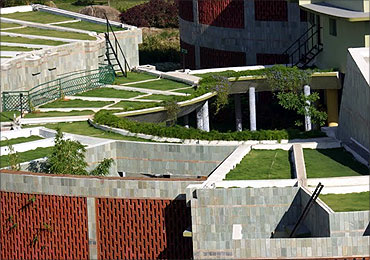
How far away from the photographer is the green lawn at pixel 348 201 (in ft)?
105

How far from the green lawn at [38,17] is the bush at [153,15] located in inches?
1048

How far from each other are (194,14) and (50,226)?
32.7 metres

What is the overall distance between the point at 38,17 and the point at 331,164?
3759 cm

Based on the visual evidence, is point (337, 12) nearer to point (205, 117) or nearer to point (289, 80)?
point (289, 80)

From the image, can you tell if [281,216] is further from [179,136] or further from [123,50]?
[123,50]

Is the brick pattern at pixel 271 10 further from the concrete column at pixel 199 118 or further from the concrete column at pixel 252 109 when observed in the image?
the concrete column at pixel 199 118

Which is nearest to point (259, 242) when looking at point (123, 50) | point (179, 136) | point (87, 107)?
→ point (179, 136)

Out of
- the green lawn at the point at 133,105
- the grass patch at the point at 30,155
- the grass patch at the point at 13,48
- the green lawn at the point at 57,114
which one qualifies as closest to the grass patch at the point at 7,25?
the grass patch at the point at 13,48

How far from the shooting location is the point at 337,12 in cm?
5184

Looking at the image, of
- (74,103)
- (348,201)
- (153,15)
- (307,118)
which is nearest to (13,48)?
(74,103)

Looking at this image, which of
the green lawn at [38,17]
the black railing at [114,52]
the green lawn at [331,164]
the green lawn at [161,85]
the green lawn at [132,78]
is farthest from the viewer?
the green lawn at [38,17]

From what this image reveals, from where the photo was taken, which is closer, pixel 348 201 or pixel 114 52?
pixel 348 201

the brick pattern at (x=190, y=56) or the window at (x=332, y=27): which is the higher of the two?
the window at (x=332, y=27)

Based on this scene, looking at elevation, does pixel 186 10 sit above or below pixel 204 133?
above
